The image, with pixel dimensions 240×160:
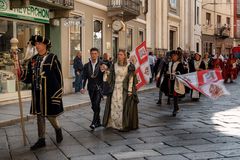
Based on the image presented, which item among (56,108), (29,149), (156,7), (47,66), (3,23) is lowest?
(29,149)

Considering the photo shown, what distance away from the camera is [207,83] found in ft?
39.2

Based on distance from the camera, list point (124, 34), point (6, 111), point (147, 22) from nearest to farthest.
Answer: point (6, 111) < point (124, 34) < point (147, 22)

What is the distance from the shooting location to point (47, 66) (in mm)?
7504

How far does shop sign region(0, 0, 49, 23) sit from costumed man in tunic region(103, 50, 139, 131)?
20.0 feet

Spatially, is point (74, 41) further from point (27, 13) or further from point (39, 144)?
point (39, 144)

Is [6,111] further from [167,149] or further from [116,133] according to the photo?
[167,149]

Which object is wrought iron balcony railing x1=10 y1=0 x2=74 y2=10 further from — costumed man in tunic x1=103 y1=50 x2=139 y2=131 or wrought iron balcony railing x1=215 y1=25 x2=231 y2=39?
wrought iron balcony railing x1=215 y1=25 x2=231 y2=39

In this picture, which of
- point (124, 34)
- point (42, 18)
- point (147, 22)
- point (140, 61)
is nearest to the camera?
point (140, 61)

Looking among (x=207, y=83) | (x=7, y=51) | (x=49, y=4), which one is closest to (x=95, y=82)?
(x=207, y=83)

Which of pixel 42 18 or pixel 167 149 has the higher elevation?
pixel 42 18

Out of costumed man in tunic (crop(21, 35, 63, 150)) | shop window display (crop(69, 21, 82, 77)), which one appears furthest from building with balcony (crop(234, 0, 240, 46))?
costumed man in tunic (crop(21, 35, 63, 150))

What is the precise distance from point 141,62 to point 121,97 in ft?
7.50

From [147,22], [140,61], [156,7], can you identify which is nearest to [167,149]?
[140,61]

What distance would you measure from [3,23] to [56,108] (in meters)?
7.73
